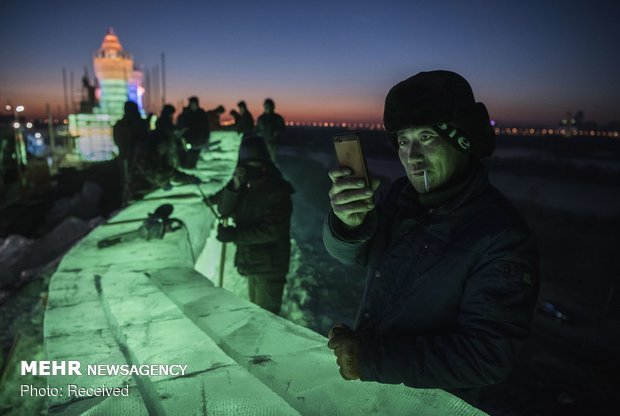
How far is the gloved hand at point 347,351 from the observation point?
1345 mm

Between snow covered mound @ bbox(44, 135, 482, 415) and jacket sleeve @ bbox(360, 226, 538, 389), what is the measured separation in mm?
557

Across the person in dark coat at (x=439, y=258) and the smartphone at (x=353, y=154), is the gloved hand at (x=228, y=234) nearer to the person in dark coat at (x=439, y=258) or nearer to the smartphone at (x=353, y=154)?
the person in dark coat at (x=439, y=258)

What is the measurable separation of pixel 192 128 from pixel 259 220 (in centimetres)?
859

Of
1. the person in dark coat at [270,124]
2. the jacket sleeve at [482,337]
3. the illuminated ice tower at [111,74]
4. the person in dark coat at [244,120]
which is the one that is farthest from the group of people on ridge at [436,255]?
the illuminated ice tower at [111,74]

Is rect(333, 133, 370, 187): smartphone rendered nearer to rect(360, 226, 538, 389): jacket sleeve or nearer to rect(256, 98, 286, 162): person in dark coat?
rect(360, 226, 538, 389): jacket sleeve

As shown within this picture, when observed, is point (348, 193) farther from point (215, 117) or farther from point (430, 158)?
point (215, 117)

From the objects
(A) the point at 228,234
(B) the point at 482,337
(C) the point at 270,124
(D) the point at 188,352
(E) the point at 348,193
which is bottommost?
(D) the point at 188,352

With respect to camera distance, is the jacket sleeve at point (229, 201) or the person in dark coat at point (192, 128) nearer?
the jacket sleeve at point (229, 201)

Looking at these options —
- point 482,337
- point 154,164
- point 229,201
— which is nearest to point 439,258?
point 482,337

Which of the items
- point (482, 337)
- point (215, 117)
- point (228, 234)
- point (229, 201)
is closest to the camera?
point (482, 337)

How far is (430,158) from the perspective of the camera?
1486 millimetres

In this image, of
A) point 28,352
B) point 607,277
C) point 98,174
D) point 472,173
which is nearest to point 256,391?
point 472,173

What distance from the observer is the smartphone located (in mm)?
1309

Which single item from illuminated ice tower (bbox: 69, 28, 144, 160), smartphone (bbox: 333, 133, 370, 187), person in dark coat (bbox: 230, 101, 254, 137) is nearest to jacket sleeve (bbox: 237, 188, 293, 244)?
smartphone (bbox: 333, 133, 370, 187)
